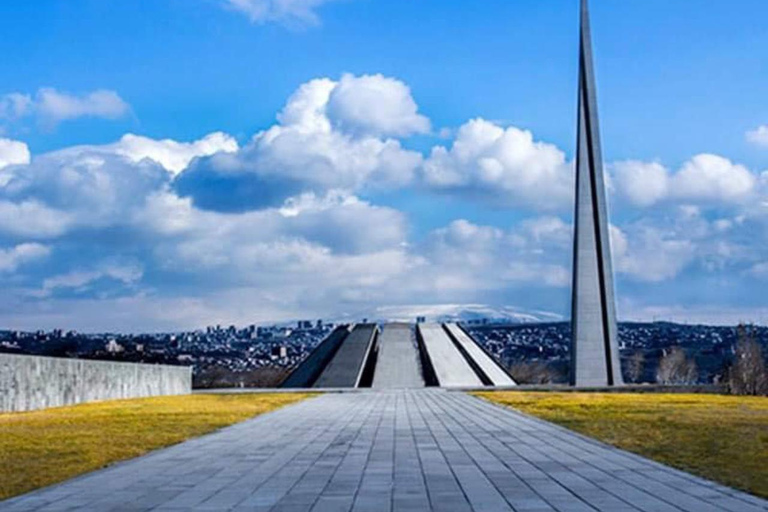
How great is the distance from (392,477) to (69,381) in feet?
48.7

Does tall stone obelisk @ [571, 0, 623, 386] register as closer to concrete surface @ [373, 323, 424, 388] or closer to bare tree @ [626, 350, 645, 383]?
concrete surface @ [373, 323, 424, 388]

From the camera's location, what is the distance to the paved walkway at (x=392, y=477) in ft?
19.1

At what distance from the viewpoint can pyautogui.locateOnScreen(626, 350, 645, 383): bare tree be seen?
138 ft

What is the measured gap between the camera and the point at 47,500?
6.00 metres

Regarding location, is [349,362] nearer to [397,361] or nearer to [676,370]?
[397,361]

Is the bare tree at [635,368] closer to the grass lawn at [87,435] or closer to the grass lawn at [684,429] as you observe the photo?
the grass lawn at [684,429]

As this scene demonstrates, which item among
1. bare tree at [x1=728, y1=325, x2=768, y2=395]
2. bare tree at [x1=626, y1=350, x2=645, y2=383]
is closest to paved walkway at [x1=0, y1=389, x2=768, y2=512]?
bare tree at [x1=728, y1=325, x2=768, y2=395]

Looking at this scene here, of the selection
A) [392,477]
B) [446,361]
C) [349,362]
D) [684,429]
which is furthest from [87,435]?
[446,361]

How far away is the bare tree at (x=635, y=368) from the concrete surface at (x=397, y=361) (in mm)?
11259

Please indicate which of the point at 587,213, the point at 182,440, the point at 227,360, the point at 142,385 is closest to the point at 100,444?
the point at 182,440

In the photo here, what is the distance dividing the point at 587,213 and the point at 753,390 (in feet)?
28.3

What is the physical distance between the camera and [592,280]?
1019 inches

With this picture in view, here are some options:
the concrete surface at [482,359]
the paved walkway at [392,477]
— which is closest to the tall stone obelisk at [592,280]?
the concrete surface at [482,359]

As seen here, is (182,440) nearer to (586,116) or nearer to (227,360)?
(586,116)
